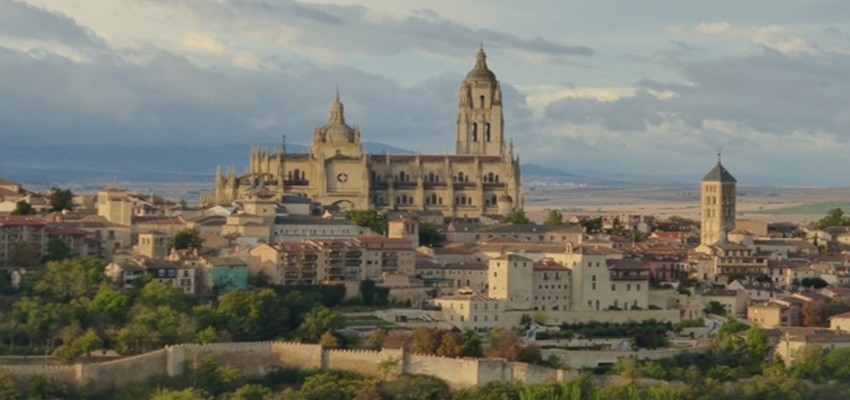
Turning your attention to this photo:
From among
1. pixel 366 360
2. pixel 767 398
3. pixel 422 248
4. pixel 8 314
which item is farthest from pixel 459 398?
pixel 422 248

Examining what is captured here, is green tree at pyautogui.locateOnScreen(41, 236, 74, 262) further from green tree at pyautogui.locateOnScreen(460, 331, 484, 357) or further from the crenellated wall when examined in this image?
green tree at pyautogui.locateOnScreen(460, 331, 484, 357)

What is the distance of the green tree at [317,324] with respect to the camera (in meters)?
42.2

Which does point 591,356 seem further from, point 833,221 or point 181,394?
point 833,221

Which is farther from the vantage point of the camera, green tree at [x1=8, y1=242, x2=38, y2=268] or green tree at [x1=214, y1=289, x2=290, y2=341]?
green tree at [x1=8, y1=242, x2=38, y2=268]

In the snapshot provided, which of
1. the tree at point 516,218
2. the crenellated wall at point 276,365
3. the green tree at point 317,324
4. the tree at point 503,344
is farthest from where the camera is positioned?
the tree at point 516,218

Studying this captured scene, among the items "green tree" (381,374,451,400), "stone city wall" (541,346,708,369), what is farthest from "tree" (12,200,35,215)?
"green tree" (381,374,451,400)

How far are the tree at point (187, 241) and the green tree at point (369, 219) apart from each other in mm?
7537

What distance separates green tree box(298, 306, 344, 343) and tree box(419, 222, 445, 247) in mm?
12574

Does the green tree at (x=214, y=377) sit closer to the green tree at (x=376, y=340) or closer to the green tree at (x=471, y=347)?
the green tree at (x=376, y=340)

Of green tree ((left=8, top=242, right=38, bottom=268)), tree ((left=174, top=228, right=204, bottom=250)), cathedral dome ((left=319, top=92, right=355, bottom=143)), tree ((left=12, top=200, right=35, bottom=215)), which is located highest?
cathedral dome ((left=319, top=92, right=355, bottom=143))

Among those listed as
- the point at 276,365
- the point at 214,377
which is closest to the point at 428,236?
the point at 276,365

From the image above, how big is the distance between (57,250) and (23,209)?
20.9ft

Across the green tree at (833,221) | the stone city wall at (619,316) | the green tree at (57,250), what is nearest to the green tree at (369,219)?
the green tree at (57,250)

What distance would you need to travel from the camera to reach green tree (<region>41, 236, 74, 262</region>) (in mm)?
47469
